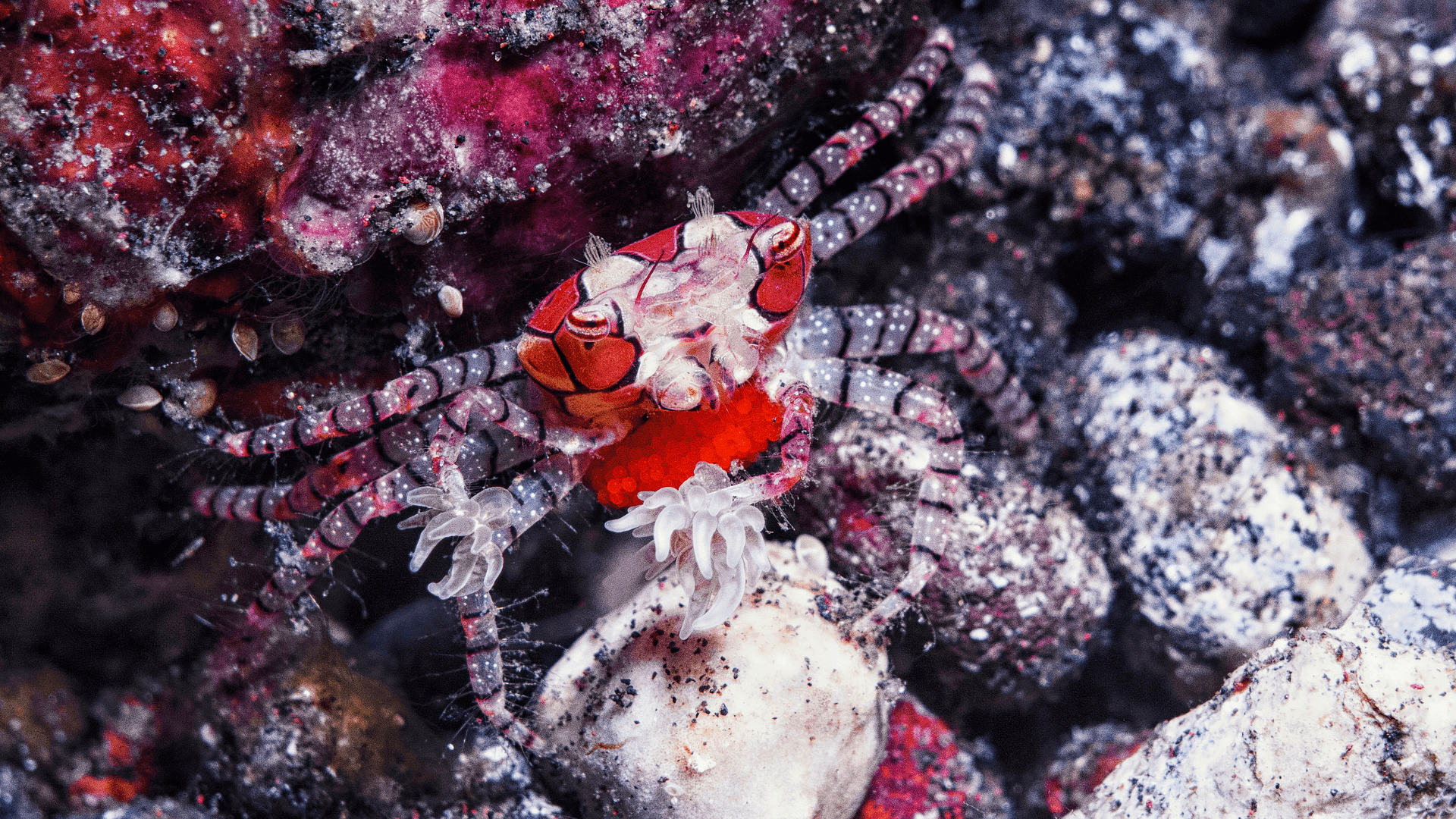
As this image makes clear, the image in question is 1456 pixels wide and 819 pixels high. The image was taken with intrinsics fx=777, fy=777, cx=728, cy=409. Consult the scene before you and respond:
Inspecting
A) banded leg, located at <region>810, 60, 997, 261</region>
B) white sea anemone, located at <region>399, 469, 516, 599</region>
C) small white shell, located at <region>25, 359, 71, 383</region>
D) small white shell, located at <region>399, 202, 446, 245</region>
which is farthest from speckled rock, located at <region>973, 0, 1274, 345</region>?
small white shell, located at <region>25, 359, 71, 383</region>

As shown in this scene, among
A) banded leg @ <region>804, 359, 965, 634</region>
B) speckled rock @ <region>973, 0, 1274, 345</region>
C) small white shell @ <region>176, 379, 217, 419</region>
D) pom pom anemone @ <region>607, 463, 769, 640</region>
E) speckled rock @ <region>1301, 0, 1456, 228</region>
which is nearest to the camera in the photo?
pom pom anemone @ <region>607, 463, 769, 640</region>

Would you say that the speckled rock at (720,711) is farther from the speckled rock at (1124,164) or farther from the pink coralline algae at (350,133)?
the speckled rock at (1124,164)

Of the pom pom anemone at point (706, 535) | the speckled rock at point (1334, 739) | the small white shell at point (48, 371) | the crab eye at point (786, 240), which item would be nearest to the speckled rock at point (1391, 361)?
the speckled rock at point (1334, 739)

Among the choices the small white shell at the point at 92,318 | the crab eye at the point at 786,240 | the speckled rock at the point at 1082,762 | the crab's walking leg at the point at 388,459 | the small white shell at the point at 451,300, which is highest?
the crab eye at the point at 786,240

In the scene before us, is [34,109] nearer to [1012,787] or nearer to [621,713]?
[621,713]

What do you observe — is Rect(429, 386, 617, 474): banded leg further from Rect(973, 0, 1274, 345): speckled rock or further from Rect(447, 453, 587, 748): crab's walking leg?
Rect(973, 0, 1274, 345): speckled rock

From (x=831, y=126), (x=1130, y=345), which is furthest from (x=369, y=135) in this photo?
(x=1130, y=345)
